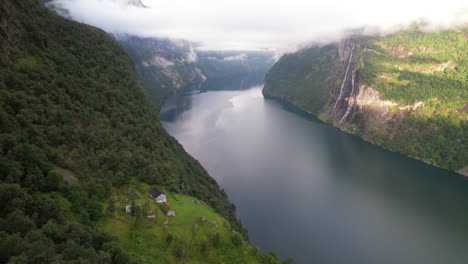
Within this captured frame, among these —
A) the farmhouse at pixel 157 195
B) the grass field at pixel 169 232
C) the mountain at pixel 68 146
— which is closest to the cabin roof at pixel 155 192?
the farmhouse at pixel 157 195

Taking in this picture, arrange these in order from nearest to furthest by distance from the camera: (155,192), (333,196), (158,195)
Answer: (158,195) → (155,192) → (333,196)

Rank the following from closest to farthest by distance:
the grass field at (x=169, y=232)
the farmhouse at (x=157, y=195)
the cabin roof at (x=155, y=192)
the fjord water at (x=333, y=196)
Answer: the grass field at (x=169, y=232) < the farmhouse at (x=157, y=195) < the cabin roof at (x=155, y=192) < the fjord water at (x=333, y=196)

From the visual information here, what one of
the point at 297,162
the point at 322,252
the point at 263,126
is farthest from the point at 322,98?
the point at 322,252

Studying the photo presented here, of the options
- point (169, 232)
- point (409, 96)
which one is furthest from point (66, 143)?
point (409, 96)

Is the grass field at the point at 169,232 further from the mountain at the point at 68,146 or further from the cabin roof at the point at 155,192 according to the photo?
the mountain at the point at 68,146

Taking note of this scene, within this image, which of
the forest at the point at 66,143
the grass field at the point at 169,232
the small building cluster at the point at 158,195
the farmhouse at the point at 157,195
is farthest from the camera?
the farmhouse at the point at 157,195

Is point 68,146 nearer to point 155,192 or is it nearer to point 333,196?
point 155,192

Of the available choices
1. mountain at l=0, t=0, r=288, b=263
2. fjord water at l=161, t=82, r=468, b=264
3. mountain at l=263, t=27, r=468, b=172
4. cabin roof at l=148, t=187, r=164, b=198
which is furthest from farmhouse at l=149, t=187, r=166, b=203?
mountain at l=263, t=27, r=468, b=172
